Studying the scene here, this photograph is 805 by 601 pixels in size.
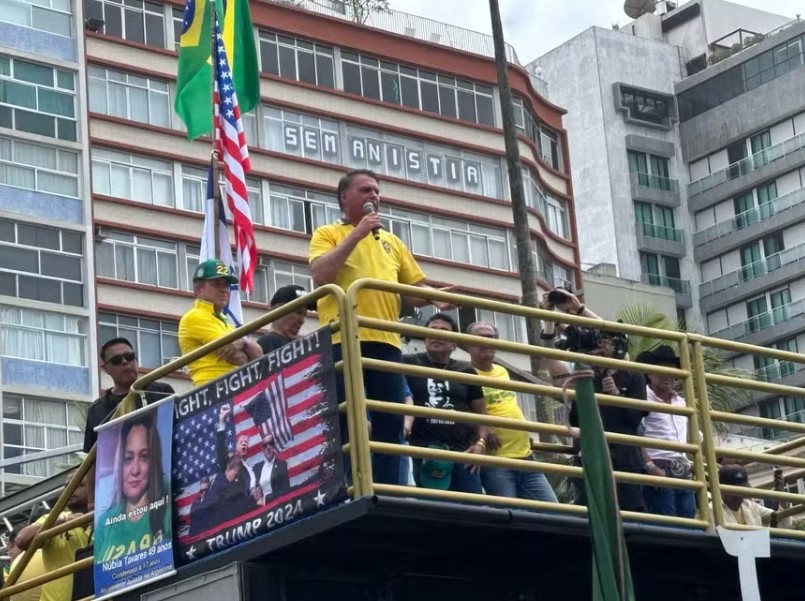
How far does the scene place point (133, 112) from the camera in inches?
2571

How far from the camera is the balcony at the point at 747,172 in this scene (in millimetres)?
102625

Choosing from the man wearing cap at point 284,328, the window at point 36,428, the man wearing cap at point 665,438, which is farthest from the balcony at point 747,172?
the man wearing cap at point 284,328

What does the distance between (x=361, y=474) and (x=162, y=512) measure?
5.88 ft

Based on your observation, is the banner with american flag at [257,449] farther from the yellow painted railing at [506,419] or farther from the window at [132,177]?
the window at [132,177]

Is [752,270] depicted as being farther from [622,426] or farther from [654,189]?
[622,426]

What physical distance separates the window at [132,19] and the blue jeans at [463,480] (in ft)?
178

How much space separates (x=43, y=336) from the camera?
61.3 metres

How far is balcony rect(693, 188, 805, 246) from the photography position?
103 m

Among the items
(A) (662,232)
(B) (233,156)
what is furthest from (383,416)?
(A) (662,232)

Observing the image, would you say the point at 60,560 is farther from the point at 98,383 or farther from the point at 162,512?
the point at 98,383

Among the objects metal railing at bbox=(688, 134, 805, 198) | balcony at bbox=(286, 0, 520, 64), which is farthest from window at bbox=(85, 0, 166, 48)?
metal railing at bbox=(688, 134, 805, 198)

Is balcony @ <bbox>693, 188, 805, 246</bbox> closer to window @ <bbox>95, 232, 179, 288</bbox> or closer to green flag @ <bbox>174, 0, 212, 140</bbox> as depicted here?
window @ <bbox>95, 232, 179, 288</bbox>

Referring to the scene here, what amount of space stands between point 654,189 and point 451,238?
35.9m

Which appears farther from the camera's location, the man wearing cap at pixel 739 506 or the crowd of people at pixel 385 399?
the man wearing cap at pixel 739 506
